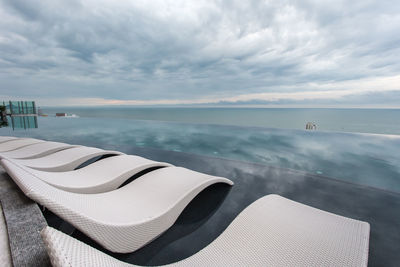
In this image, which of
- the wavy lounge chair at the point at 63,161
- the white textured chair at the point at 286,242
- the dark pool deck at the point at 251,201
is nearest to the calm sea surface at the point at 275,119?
the dark pool deck at the point at 251,201

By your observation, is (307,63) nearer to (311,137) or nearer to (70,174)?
(311,137)

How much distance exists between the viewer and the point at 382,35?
30.1 feet

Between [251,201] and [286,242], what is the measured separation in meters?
1.27

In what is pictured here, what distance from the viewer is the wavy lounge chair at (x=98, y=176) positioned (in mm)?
2178

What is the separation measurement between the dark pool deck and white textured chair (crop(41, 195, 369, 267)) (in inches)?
16.9

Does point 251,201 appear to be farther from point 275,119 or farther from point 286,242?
point 275,119

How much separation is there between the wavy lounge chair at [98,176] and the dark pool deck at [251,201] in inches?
15.4

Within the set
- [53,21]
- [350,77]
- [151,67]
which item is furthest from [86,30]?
[350,77]

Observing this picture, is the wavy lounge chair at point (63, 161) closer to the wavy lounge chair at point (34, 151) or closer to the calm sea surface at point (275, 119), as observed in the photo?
the wavy lounge chair at point (34, 151)

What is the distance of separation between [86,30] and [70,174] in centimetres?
1083

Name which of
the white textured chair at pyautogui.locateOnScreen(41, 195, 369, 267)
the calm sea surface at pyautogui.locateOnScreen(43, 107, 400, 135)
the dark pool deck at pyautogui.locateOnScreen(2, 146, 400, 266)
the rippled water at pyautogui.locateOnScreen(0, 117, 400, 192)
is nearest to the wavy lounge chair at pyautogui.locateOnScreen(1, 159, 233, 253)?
the dark pool deck at pyautogui.locateOnScreen(2, 146, 400, 266)

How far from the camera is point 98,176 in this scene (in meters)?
2.70

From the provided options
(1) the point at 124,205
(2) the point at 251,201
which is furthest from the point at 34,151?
(2) the point at 251,201

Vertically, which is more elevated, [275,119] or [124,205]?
[124,205]
